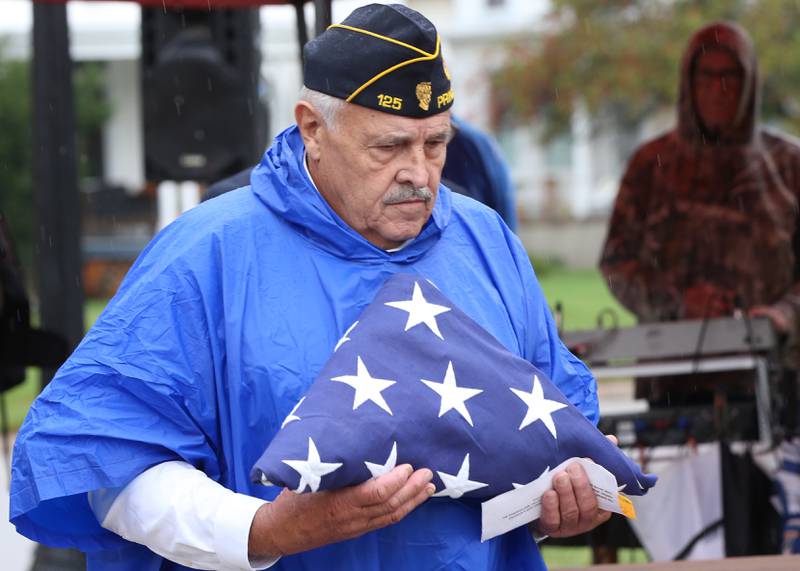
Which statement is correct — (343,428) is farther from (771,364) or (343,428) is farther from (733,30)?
(733,30)

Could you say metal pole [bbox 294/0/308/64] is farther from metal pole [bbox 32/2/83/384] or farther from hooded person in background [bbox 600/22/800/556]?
hooded person in background [bbox 600/22/800/556]

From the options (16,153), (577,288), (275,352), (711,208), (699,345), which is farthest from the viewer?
(16,153)

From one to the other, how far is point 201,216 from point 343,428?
497 mm

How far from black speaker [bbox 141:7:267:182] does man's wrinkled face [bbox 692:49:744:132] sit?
187 centimetres

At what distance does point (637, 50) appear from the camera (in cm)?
2769

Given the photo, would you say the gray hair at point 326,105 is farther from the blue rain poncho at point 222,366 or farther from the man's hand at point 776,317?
the man's hand at point 776,317

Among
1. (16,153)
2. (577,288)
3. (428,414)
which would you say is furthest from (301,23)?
(16,153)

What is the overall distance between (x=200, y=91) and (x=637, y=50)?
2292 cm

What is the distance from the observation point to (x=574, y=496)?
2.23 m

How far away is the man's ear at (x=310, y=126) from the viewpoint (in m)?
2.34

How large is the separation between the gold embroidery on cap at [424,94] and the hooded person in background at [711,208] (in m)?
2.86

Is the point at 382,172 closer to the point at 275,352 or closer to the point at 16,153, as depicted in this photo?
the point at 275,352

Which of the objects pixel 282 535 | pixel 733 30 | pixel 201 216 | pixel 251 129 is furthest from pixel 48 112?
pixel 282 535

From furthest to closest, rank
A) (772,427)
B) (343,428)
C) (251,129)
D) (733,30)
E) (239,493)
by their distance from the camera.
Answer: (251,129) < (733,30) < (772,427) < (239,493) < (343,428)
